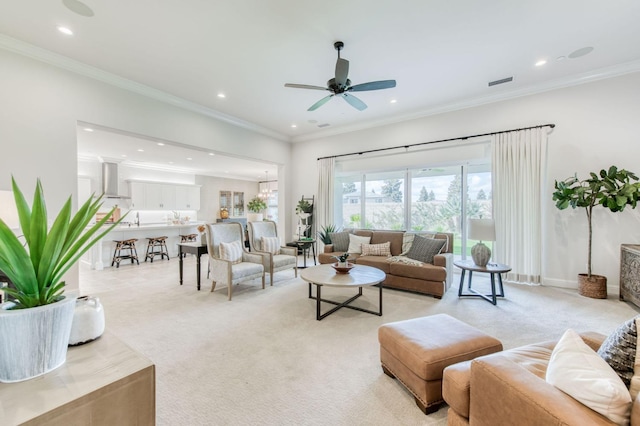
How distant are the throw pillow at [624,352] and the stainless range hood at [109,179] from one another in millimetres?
9706

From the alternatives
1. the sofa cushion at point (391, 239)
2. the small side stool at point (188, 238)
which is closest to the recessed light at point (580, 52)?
the sofa cushion at point (391, 239)

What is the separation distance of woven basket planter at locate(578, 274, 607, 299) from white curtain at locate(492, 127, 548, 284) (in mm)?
573

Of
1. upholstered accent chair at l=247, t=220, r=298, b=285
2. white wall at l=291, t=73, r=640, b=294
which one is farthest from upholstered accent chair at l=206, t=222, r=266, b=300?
white wall at l=291, t=73, r=640, b=294

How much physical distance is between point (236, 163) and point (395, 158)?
5156mm

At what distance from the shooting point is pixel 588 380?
1.03m

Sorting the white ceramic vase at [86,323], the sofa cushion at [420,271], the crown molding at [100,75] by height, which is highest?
the crown molding at [100,75]

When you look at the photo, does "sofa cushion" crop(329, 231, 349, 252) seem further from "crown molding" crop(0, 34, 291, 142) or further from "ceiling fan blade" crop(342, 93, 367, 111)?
"crown molding" crop(0, 34, 291, 142)

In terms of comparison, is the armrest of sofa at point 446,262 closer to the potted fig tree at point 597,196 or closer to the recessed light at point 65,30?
the potted fig tree at point 597,196

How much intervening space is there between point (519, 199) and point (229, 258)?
4844 mm

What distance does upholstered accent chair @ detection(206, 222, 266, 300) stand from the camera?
394cm

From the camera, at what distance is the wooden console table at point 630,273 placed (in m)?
3.36

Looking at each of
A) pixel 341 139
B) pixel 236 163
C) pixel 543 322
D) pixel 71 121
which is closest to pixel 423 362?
pixel 543 322

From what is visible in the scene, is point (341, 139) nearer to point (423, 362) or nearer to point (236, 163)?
point (236, 163)

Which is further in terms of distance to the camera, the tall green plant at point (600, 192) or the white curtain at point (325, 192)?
the white curtain at point (325, 192)
